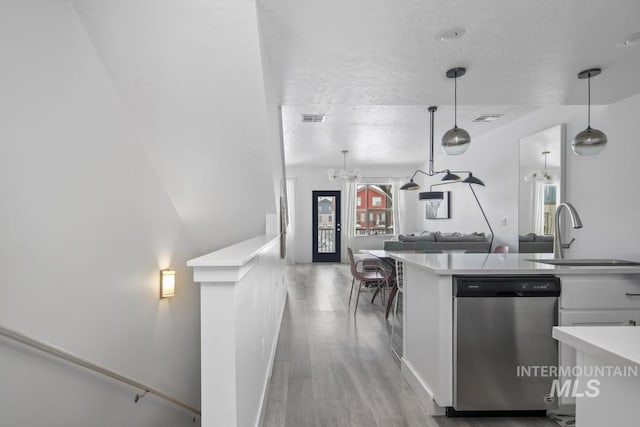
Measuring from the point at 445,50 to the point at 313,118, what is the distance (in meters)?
2.94

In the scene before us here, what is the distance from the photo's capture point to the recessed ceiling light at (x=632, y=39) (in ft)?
7.25

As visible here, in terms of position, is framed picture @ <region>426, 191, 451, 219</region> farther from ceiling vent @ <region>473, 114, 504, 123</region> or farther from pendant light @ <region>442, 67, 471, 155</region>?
pendant light @ <region>442, 67, 471, 155</region>

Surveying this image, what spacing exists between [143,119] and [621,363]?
287cm

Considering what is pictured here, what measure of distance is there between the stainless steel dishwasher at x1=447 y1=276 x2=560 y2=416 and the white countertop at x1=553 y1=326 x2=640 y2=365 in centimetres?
112

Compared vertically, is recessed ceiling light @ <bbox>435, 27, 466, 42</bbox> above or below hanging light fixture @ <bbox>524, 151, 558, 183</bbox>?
above

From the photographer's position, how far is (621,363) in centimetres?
77

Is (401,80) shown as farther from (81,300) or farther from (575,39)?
(81,300)

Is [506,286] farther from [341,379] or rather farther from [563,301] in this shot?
[341,379]

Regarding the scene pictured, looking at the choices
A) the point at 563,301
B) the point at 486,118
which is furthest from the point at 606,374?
the point at 486,118

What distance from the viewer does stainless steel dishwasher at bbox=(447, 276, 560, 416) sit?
6.86 feet

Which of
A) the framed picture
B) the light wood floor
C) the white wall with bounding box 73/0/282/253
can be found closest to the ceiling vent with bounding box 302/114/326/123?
the white wall with bounding box 73/0/282/253

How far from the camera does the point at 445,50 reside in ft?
7.85

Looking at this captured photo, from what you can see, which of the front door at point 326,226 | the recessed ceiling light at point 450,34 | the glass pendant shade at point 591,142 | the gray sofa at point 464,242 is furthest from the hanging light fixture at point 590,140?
the front door at point 326,226

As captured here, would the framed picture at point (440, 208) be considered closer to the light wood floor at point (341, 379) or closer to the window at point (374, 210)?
the window at point (374, 210)
